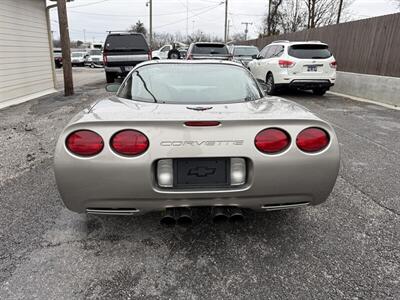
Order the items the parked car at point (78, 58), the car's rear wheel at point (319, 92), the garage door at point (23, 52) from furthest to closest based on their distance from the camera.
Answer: the parked car at point (78, 58) < the car's rear wheel at point (319, 92) < the garage door at point (23, 52)

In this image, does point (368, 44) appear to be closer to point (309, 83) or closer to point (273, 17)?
point (309, 83)

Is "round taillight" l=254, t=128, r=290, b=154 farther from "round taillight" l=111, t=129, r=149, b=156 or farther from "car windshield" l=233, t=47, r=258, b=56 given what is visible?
"car windshield" l=233, t=47, r=258, b=56

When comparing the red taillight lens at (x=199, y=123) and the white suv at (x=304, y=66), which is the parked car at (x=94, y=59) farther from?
the red taillight lens at (x=199, y=123)

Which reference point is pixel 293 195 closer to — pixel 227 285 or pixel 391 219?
pixel 227 285

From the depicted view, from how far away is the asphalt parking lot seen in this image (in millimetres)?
2133

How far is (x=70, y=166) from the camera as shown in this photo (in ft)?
7.22

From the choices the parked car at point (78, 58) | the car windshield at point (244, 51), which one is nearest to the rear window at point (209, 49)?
the car windshield at point (244, 51)

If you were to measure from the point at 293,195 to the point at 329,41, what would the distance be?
13972mm

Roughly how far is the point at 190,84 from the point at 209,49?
449 inches

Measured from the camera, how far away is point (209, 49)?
14008 mm

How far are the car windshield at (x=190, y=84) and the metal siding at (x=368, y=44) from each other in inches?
342

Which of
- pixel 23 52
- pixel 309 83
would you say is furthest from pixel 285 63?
pixel 23 52

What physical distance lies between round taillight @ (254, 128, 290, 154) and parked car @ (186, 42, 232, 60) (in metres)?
11.9

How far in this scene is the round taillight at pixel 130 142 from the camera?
2168 mm
